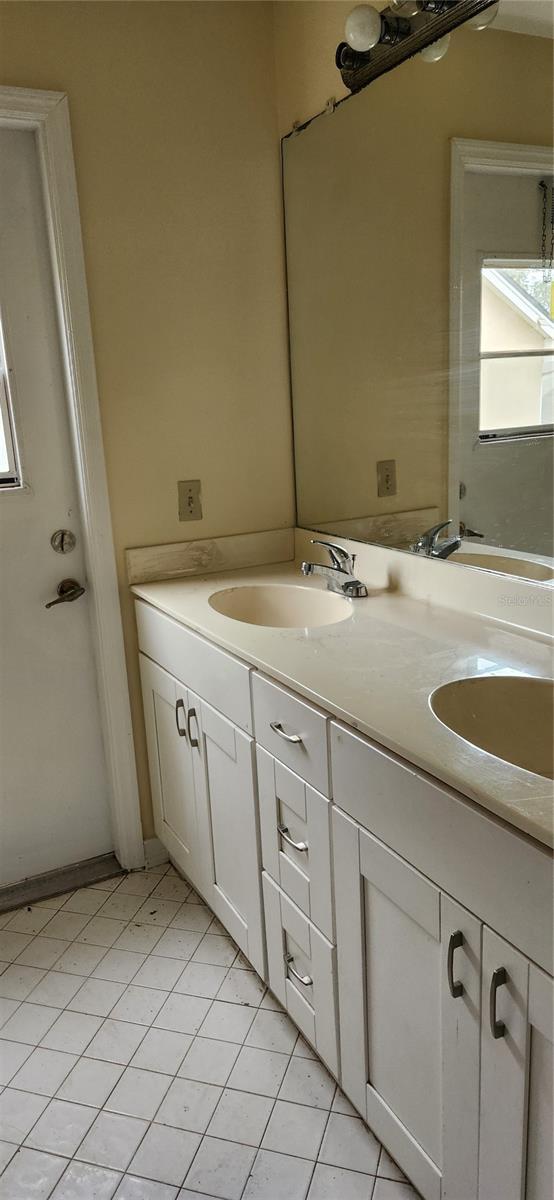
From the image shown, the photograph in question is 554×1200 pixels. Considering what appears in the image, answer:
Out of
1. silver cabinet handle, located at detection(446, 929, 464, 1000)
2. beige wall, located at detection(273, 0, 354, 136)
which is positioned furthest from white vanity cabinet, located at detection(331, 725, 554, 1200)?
beige wall, located at detection(273, 0, 354, 136)

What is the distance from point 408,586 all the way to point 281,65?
1393mm

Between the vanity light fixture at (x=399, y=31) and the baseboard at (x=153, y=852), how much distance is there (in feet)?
6.58

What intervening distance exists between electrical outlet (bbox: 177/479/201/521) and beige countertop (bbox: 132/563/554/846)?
0.29 meters

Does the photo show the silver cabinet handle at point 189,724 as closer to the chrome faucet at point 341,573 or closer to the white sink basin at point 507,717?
the chrome faucet at point 341,573

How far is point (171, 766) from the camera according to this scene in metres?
2.13

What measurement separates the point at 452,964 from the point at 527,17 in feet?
4.81

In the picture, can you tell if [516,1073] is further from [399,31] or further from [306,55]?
[306,55]

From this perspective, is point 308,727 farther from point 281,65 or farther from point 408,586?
Result: point 281,65

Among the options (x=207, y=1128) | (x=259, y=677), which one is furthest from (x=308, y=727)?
(x=207, y=1128)

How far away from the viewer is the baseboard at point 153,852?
2.37m

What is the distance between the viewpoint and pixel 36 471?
211 centimetres

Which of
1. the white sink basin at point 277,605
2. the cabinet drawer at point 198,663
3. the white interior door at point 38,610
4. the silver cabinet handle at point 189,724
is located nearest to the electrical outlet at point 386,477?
the white sink basin at point 277,605

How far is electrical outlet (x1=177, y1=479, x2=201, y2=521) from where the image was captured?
2.22 metres

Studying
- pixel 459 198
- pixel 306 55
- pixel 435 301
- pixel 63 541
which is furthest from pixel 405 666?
pixel 306 55
